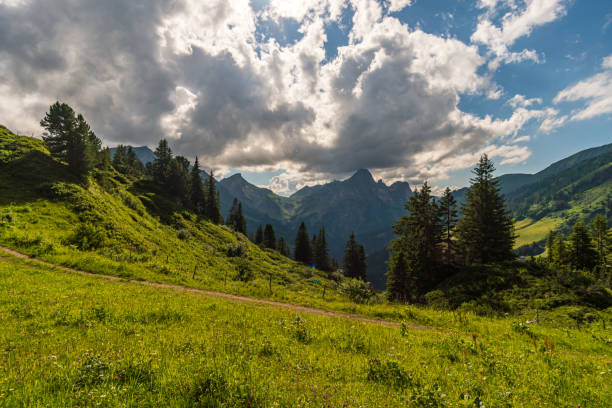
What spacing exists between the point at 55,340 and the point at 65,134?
6192 centimetres

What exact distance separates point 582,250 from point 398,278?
44987 millimetres

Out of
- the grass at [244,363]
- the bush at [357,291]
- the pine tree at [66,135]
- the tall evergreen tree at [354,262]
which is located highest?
the pine tree at [66,135]

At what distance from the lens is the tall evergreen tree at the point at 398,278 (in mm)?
34100

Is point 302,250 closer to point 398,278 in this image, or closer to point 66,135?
point 398,278

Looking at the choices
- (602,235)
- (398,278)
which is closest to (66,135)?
(398,278)

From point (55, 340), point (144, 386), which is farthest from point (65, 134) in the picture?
point (144, 386)

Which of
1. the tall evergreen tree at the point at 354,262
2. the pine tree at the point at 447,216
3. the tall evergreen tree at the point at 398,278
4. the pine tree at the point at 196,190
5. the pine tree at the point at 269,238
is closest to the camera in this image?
the tall evergreen tree at the point at 398,278

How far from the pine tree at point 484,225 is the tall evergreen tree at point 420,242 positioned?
4.62 meters

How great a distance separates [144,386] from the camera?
426 centimetres

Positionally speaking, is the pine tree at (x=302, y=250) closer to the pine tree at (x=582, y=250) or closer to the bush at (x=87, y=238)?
the bush at (x=87, y=238)

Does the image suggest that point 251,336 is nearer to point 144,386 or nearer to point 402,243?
point 144,386

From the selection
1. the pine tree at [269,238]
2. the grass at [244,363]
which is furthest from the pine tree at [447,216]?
the pine tree at [269,238]

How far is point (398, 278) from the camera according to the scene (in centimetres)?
3512

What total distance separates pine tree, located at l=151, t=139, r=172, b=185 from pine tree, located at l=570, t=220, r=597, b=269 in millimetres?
109392
